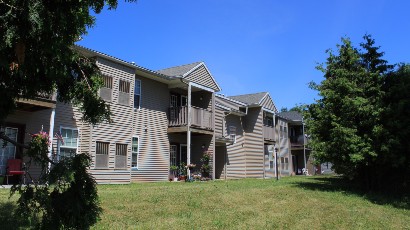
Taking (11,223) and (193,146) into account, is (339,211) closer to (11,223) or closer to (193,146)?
(11,223)

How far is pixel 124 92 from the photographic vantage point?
18.4 metres

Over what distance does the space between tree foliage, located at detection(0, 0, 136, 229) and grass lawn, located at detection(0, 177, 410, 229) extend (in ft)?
11.4

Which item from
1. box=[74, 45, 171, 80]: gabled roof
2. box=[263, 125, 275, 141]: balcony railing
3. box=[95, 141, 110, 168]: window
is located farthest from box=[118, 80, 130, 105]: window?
box=[263, 125, 275, 141]: balcony railing

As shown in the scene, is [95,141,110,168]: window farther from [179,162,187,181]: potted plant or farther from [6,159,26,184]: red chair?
[179,162,187,181]: potted plant

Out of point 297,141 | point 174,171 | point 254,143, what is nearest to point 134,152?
point 174,171

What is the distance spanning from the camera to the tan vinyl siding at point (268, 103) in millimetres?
30256

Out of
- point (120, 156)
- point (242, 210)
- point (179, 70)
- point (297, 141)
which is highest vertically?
point (179, 70)

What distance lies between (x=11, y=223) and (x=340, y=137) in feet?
41.0

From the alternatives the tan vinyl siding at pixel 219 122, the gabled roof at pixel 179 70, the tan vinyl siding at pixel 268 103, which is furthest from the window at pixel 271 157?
the gabled roof at pixel 179 70

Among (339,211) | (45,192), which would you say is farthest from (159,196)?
(45,192)

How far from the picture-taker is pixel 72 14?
4008 millimetres

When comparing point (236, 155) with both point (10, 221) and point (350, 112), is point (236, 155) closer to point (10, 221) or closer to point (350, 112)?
point (350, 112)

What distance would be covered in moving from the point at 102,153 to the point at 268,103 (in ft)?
58.6

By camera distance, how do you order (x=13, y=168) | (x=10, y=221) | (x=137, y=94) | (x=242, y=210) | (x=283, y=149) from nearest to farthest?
(x=10, y=221)
(x=242, y=210)
(x=13, y=168)
(x=137, y=94)
(x=283, y=149)
